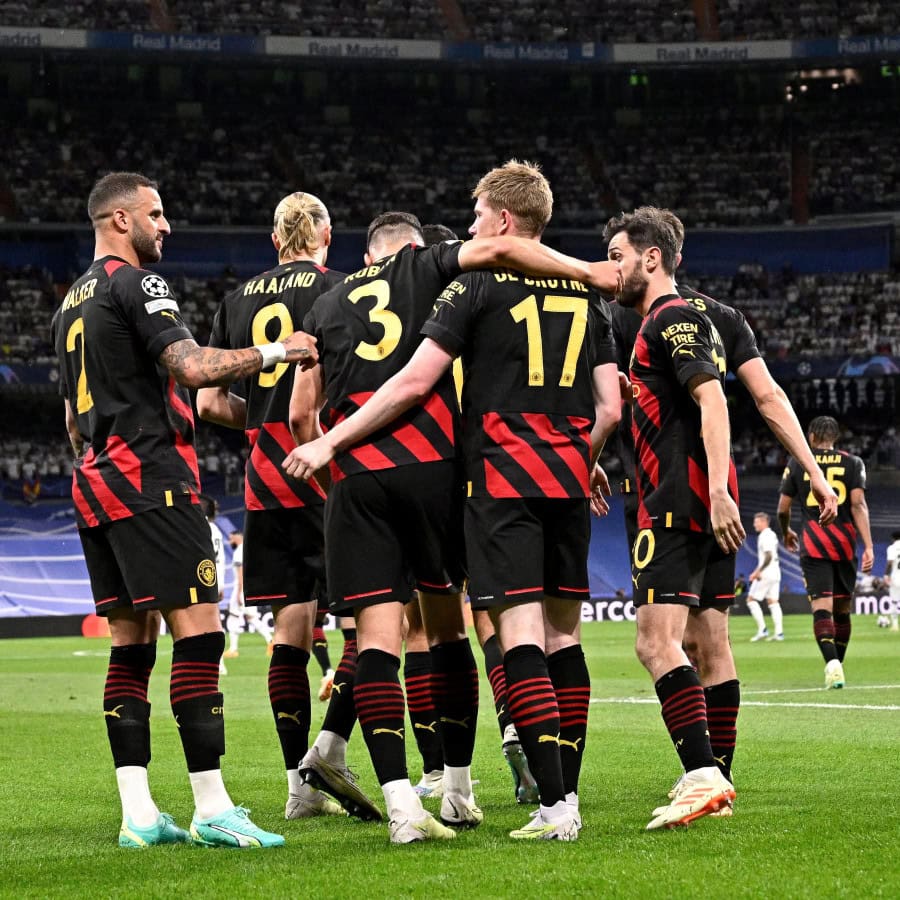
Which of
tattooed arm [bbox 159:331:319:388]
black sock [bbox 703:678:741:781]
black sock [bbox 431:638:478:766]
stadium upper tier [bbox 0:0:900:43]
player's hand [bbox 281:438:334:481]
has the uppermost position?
stadium upper tier [bbox 0:0:900:43]

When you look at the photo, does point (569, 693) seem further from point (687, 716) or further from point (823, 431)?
point (823, 431)

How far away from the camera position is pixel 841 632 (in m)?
13.9

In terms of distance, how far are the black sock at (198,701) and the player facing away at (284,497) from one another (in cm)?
90

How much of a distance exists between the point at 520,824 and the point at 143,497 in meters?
2.03

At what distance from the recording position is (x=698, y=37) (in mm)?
44969

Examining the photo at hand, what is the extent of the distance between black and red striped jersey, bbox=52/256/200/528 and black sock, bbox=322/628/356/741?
4.46ft

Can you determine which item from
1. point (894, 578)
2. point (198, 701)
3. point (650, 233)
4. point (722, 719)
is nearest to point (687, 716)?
point (722, 719)

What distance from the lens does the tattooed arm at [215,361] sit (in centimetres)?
534

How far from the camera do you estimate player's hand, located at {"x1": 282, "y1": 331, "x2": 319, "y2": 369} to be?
5.40 meters

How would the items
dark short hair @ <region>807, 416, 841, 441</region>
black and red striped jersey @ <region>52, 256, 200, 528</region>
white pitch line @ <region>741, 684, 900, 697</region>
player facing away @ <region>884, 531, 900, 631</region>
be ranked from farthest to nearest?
1. player facing away @ <region>884, 531, 900, 631</region>
2. dark short hair @ <region>807, 416, 841, 441</region>
3. white pitch line @ <region>741, 684, 900, 697</region>
4. black and red striped jersey @ <region>52, 256, 200, 528</region>

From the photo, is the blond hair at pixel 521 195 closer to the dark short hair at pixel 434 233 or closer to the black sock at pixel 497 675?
the dark short hair at pixel 434 233

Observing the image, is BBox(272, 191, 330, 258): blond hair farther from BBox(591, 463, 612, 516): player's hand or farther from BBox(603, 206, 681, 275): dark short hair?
BBox(591, 463, 612, 516): player's hand

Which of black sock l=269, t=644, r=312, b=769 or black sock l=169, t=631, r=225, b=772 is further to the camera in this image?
black sock l=269, t=644, r=312, b=769

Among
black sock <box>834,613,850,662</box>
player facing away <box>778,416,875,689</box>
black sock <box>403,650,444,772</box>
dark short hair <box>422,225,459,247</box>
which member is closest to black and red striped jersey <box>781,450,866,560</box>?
player facing away <box>778,416,875,689</box>
